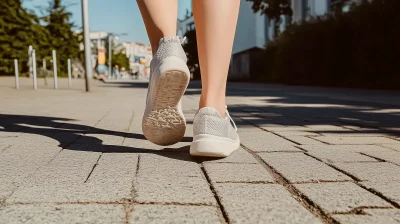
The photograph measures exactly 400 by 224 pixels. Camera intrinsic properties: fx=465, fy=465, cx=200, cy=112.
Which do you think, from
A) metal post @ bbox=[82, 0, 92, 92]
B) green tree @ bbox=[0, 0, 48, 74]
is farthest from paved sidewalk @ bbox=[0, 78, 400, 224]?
green tree @ bbox=[0, 0, 48, 74]

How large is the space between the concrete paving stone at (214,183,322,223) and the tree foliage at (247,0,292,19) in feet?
57.7

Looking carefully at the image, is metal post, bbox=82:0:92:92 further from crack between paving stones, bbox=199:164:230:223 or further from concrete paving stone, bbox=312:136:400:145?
crack between paving stones, bbox=199:164:230:223

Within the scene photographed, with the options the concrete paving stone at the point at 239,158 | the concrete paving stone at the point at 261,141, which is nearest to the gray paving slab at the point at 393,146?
the concrete paving stone at the point at 261,141

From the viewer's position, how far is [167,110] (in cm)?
170

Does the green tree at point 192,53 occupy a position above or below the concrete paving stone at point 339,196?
above

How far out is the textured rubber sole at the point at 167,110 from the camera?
1.66m

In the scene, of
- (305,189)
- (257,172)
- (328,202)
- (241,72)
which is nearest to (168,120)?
(257,172)

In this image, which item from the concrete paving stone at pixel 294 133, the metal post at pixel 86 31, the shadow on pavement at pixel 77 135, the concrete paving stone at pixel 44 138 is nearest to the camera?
the shadow on pavement at pixel 77 135

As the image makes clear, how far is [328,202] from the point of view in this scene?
45.0 inches

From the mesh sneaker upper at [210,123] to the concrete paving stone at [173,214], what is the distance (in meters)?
0.62

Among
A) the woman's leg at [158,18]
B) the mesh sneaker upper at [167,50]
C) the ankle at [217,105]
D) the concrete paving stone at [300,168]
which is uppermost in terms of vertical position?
the woman's leg at [158,18]

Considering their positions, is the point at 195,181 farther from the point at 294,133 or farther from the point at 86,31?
the point at 86,31

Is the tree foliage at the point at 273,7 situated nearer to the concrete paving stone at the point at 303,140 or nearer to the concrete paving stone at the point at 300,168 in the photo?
the concrete paving stone at the point at 303,140

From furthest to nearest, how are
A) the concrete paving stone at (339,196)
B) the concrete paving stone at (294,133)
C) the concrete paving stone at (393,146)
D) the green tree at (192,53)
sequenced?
the green tree at (192,53) → the concrete paving stone at (294,133) → the concrete paving stone at (393,146) → the concrete paving stone at (339,196)
